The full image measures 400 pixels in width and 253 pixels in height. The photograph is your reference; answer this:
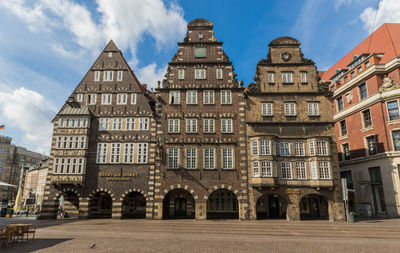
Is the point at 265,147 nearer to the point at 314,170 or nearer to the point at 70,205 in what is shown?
the point at 314,170

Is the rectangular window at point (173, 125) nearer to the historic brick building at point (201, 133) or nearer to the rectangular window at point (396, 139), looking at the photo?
the historic brick building at point (201, 133)

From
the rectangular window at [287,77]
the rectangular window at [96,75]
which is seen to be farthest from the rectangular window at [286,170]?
the rectangular window at [96,75]

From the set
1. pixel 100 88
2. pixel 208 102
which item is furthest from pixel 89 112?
pixel 208 102

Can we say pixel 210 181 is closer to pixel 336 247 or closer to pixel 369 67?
pixel 336 247

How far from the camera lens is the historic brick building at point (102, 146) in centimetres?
2777

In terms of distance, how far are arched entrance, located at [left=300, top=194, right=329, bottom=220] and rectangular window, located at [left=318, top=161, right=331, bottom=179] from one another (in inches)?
237

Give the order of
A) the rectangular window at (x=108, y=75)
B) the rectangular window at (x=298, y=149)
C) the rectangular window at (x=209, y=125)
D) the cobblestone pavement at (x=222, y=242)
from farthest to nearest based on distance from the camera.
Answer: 1. the rectangular window at (x=108, y=75)
2. the rectangular window at (x=209, y=125)
3. the rectangular window at (x=298, y=149)
4. the cobblestone pavement at (x=222, y=242)

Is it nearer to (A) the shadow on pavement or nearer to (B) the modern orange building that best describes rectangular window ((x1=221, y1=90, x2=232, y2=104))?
(B) the modern orange building

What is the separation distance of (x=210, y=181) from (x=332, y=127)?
49.5 feet

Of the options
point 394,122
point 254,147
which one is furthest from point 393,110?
point 254,147

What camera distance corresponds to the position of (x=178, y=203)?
31.3m

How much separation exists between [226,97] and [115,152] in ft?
47.7

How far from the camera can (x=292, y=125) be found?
28094 millimetres

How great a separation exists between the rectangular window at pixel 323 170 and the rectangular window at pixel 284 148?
3.43 meters
